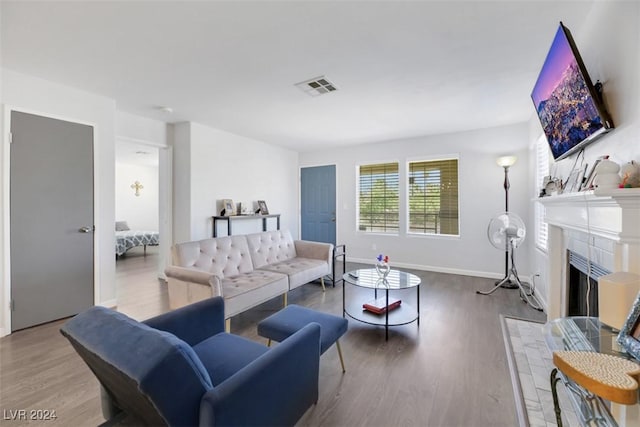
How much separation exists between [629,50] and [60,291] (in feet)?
15.6

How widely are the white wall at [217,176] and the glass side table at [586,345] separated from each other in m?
4.07

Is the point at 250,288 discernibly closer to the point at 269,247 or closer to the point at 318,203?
the point at 269,247

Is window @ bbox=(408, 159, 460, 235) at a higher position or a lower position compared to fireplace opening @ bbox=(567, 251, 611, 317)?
higher

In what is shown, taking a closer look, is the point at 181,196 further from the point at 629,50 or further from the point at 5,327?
the point at 629,50

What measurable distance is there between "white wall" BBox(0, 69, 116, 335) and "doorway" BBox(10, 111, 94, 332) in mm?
49

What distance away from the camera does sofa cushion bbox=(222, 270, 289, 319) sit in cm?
251

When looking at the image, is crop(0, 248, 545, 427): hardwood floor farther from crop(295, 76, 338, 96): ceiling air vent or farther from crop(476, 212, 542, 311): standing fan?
crop(295, 76, 338, 96): ceiling air vent

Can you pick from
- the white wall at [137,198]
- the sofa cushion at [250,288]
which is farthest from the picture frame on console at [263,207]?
the white wall at [137,198]

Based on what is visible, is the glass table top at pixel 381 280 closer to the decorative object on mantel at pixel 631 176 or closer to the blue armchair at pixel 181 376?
the blue armchair at pixel 181 376

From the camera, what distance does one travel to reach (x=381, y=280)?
285cm

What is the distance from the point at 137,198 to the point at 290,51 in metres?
7.93

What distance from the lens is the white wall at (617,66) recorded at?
1.34 m

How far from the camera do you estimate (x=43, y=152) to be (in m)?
2.78

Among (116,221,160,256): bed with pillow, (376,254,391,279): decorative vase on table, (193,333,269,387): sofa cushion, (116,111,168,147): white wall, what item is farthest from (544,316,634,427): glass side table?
(116,221,160,256): bed with pillow
